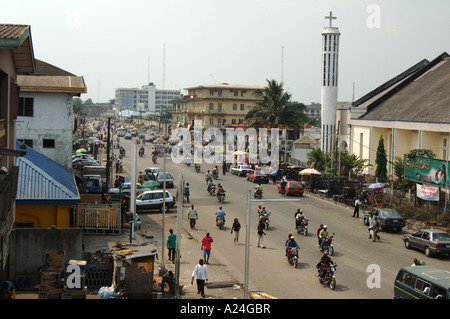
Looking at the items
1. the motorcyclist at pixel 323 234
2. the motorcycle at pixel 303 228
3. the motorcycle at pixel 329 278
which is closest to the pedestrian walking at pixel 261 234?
the motorcyclist at pixel 323 234

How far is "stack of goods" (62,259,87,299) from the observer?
14.1 metres

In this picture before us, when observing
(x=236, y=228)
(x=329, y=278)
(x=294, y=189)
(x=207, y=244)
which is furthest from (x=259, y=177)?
(x=329, y=278)

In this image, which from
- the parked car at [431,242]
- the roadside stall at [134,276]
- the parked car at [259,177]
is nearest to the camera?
the roadside stall at [134,276]

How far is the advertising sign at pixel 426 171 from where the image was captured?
30.1m

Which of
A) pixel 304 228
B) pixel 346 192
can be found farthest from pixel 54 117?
pixel 346 192

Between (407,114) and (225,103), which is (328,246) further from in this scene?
(225,103)

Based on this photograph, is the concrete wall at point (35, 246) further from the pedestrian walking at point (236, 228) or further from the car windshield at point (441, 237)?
the car windshield at point (441, 237)

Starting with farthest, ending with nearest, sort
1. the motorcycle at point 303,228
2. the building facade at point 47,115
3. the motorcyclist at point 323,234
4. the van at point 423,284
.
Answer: the building facade at point 47,115 → the motorcycle at point 303,228 → the motorcyclist at point 323,234 → the van at point 423,284

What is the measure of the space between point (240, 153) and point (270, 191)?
1660 centimetres

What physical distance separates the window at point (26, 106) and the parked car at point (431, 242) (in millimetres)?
20310

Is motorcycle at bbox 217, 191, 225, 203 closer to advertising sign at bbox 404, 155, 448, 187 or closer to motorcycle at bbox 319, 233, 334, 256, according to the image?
advertising sign at bbox 404, 155, 448, 187

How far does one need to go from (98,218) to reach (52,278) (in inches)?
409

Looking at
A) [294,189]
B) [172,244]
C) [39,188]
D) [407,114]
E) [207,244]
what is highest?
[407,114]

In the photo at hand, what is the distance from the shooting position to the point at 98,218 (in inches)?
977
